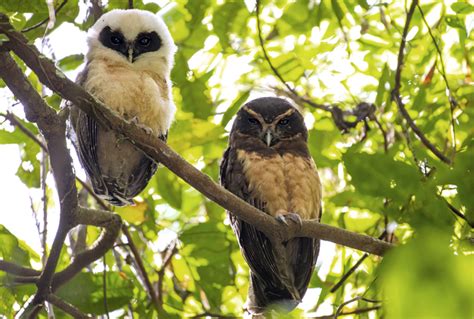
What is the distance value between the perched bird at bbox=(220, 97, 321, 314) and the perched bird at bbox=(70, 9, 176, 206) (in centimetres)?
37

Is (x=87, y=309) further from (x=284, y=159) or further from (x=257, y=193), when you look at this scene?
(x=284, y=159)

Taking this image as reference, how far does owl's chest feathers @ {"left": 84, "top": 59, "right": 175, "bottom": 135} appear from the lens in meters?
2.54

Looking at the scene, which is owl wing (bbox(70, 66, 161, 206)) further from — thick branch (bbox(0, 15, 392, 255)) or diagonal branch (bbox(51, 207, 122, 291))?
thick branch (bbox(0, 15, 392, 255))

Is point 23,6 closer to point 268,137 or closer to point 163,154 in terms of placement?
point 163,154

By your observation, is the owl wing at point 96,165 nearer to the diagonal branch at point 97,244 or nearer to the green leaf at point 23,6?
the diagonal branch at point 97,244

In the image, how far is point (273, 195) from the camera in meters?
2.69

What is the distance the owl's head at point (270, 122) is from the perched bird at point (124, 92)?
41 cm

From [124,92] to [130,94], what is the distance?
0.08ft

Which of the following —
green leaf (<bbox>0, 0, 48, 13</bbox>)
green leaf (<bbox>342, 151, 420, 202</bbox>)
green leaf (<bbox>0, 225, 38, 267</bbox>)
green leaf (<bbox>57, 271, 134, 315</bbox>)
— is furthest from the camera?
green leaf (<bbox>57, 271, 134, 315</bbox>)

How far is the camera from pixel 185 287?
3072mm

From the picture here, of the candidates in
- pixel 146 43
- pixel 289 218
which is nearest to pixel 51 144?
pixel 289 218

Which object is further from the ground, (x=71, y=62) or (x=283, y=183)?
(x=71, y=62)

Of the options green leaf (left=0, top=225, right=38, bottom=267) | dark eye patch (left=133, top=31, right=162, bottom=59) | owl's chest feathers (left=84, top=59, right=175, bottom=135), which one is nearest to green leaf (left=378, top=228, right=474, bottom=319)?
green leaf (left=0, top=225, right=38, bottom=267)

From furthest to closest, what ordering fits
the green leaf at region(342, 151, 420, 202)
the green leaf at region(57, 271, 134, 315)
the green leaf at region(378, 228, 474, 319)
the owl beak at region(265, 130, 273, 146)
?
the owl beak at region(265, 130, 273, 146) < the green leaf at region(57, 271, 134, 315) < the green leaf at region(342, 151, 420, 202) < the green leaf at region(378, 228, 474, 319)
